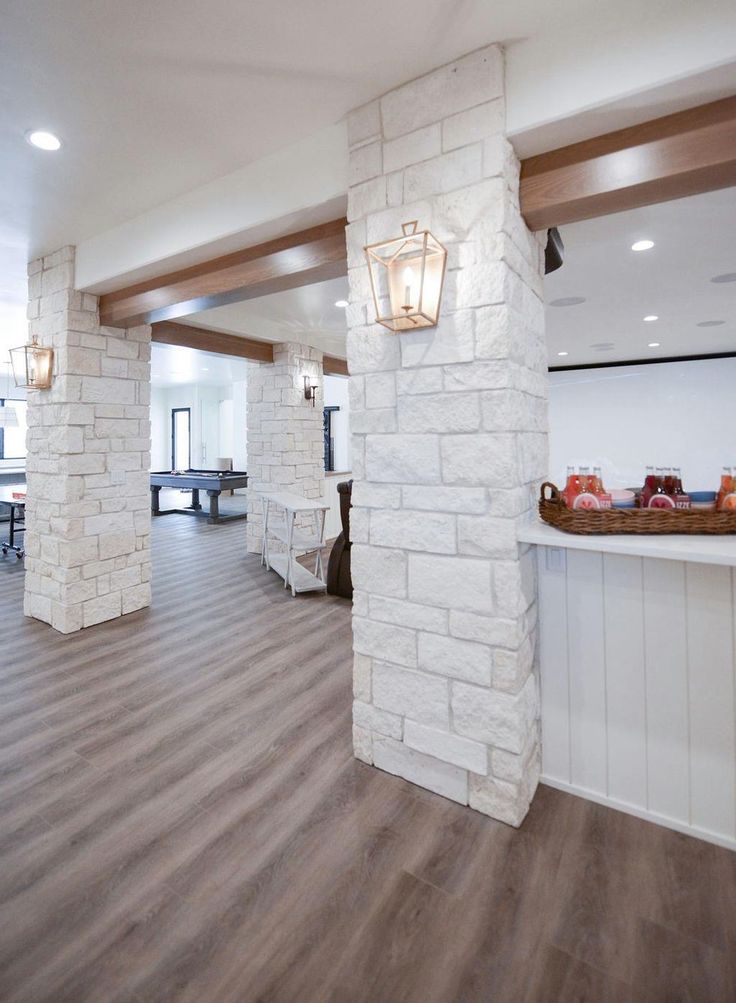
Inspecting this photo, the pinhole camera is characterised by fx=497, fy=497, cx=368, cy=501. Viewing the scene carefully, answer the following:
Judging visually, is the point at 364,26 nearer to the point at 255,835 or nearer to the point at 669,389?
the point at 255,835

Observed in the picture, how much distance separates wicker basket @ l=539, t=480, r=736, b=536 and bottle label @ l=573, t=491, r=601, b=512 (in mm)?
93

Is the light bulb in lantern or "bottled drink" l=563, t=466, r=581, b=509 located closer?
the light bulb in lantern

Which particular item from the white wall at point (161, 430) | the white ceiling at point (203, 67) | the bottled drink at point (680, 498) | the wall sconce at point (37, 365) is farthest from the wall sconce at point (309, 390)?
the white wall at point (161, 430)

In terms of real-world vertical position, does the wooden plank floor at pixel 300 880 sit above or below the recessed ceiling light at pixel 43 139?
below

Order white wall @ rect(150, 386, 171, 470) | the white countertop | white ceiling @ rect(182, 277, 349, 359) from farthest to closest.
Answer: white wall @ rect(150, 386, 171, 470) → white ceiling @ rect(182, 277, 349, 359) → the white countertop

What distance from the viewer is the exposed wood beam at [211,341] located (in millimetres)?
4434

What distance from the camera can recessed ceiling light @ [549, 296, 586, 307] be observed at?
14.4ft

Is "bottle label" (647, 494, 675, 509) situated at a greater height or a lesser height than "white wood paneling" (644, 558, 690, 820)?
greater

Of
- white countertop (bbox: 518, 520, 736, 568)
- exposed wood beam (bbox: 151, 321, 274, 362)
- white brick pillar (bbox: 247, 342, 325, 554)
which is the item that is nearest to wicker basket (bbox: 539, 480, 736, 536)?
white countertop (bbox: 518, 520, 736, 568)

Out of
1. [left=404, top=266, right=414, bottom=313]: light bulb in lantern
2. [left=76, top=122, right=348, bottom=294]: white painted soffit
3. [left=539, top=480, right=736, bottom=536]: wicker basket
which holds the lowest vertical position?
[left=539, top=480, right=736, bottom=536]: wicker basket

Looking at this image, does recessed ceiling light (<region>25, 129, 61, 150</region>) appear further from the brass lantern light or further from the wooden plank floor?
the wooden plank floor

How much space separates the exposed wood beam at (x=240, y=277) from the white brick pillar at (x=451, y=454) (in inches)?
19.2

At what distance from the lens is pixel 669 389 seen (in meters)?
7.04

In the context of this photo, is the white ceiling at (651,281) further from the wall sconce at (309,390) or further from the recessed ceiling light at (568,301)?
the wall sconce at (309,390)
